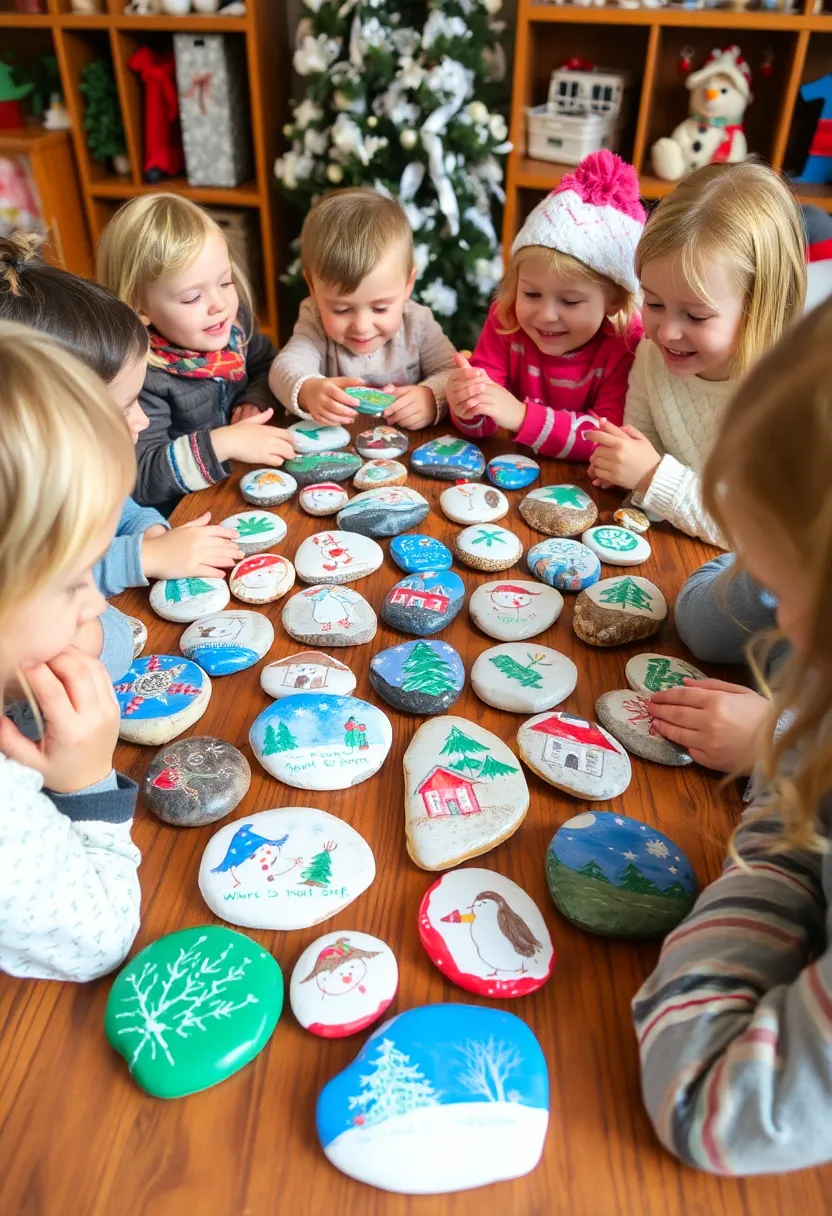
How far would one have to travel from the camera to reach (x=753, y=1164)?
0.48 meters

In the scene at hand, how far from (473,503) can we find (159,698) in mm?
549

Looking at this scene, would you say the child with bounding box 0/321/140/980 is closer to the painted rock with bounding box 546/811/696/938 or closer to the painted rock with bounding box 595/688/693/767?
the painted rock with bounding box 546/811/696/938

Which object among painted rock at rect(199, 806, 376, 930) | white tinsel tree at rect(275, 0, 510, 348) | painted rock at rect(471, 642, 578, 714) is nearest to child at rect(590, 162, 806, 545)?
painted rock at rect(471, 642, 578, 714)

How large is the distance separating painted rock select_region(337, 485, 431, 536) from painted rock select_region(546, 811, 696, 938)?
0.53m

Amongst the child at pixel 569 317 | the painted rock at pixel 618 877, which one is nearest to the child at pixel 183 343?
the child at pixel 569 317

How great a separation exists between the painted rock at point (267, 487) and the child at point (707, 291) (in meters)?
0.47

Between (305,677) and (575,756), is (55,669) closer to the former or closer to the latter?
(305,677)

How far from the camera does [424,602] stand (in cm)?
98

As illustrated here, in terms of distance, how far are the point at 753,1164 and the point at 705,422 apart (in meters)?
1.09

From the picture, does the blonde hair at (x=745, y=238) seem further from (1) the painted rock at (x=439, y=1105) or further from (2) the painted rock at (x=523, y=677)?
(1) the painted rock at (x=439, y=1105)

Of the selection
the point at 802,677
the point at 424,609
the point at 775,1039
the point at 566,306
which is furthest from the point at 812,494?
the point at 566,306

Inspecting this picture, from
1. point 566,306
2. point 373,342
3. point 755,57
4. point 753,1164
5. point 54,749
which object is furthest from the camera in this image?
point 755,57

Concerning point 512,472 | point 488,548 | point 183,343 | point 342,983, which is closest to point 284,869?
point 342,983

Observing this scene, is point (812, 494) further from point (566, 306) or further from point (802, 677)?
point (566, 306)
